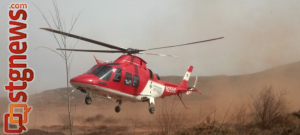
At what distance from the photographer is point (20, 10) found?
24.8ft

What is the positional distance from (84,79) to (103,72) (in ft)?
3.09

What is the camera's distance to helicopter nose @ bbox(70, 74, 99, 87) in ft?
25.7

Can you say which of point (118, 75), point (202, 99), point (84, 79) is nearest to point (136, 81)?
point (118, 75)

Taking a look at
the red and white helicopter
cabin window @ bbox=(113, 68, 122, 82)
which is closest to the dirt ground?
the red and white helicopter

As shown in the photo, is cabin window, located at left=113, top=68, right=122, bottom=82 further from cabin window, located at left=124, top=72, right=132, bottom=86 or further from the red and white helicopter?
cabin window, located at left=124, top=72, right=132, bottom=86

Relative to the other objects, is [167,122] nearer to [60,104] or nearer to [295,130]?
[295,130]

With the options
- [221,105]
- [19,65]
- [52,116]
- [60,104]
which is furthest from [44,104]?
[19,65]

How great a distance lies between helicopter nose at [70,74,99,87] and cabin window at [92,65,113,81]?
25 cm

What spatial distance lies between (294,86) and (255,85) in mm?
4899

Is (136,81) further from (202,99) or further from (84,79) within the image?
(202,99)

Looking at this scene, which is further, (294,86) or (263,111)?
(294,86)

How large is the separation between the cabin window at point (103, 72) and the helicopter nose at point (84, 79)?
0.25 meters

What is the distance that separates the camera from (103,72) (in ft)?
28.8

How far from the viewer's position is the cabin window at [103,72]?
8664mm
